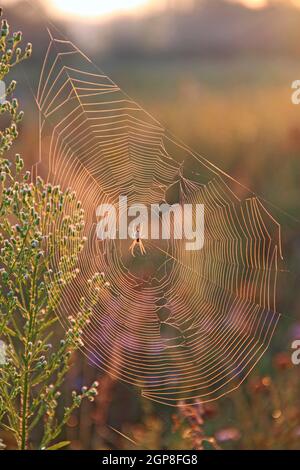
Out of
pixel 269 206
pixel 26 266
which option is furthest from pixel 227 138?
pixel 26 266

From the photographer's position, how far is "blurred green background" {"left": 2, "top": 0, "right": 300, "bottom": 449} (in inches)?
138

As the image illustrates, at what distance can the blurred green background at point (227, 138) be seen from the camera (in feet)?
11.5

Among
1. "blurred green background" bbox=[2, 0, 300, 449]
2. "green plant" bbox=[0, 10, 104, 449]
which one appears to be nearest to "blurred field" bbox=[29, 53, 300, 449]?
"blurred green background" bbox=[2, 0, 300, 449]

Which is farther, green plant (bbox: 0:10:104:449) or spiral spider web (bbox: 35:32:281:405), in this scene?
spiral spider web (bbox: 35:32:281:405)

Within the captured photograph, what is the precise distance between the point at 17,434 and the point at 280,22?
15223 millimetres

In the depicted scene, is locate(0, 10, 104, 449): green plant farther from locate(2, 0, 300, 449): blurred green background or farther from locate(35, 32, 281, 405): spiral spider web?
locate(35, 32, 281, 405): spiral spider web

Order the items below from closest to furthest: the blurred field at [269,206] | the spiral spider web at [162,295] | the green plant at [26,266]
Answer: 1. the green plant at [26,266]
2. the blurred field at [269,206]
3. the spiral spider web at [162,295]

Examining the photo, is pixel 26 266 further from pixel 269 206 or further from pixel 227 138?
pixel 227 138

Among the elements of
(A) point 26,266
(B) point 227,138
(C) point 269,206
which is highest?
(B) point 227,138

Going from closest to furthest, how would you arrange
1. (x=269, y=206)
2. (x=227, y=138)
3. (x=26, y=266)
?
(x=26, y=266), (x=269, y=206), (x=227, y=138)

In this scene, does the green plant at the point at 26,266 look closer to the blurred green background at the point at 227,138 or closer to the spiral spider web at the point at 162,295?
the blurred green background at the point at 227,138

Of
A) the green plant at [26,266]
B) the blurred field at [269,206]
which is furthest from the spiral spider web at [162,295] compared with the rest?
the green plant at [26,266]

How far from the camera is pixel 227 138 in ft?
26.2
